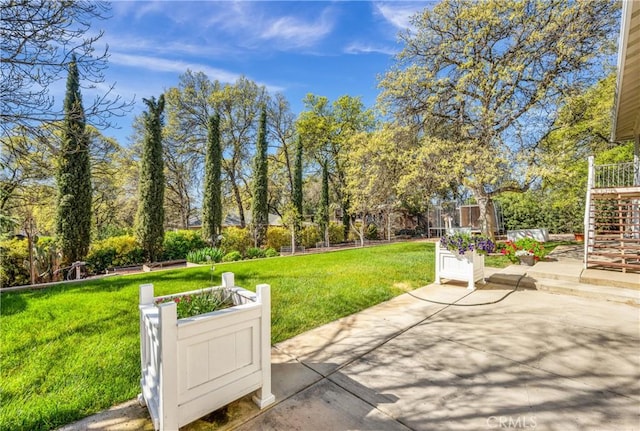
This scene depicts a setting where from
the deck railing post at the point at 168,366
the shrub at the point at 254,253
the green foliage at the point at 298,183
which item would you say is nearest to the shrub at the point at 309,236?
the green foliage at the point at 298,183

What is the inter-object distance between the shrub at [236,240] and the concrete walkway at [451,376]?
32.7ft

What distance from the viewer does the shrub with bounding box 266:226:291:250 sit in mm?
14500

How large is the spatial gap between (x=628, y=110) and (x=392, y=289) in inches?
255

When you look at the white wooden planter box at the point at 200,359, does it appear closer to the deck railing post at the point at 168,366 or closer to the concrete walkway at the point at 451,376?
the deck railing post at the point at 168,366

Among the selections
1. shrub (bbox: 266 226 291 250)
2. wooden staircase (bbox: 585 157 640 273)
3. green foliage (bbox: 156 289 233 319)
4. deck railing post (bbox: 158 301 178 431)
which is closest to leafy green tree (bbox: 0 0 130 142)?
green foliage (bbox: 156 289 233 319)

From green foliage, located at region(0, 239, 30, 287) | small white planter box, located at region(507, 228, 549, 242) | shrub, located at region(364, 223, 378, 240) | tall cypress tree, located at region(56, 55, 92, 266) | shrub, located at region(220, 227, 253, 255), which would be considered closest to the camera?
green foliage, located at region(0, 239, 30, 287)

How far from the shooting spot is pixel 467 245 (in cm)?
508

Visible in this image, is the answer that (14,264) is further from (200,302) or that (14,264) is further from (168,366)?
(168,366)

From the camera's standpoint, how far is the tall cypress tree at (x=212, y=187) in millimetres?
13242

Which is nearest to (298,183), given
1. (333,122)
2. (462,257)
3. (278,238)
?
(278,238)

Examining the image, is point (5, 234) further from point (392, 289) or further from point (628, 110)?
point (628, 110)

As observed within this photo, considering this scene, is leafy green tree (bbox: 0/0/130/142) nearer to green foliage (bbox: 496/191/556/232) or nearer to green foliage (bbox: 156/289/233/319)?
green foliage (bbox: 156/289/233/319)

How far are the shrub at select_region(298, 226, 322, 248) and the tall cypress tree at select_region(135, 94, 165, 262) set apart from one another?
7028mm

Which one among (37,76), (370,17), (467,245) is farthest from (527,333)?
(370,17)
